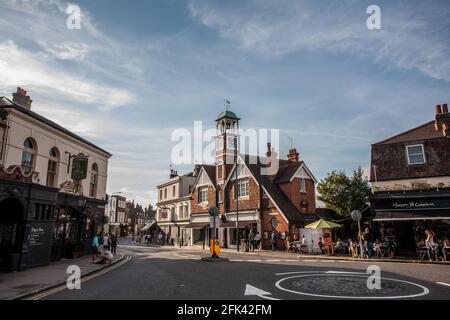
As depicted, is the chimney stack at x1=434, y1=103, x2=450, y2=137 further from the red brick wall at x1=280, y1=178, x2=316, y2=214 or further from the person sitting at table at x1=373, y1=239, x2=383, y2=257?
the red brick wall at x1=280, y1=178, x2=316, y2=214

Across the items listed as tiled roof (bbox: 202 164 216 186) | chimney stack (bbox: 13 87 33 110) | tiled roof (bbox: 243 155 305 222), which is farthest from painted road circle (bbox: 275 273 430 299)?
tiled roof (bbox: 202 164 216 186)

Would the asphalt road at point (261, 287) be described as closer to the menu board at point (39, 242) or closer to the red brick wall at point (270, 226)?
the menu board at point (39, 242)

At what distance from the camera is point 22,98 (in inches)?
780

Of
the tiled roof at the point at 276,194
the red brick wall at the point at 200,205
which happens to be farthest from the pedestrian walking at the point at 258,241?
the red brick wall at the point at 200,205

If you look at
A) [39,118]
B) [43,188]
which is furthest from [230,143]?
[43,188]

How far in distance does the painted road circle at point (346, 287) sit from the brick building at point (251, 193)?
679 inches

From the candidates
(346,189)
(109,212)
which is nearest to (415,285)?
(346,189)

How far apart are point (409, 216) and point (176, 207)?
3287cm

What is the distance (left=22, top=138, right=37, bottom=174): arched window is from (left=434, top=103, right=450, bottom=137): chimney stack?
27.6 metres

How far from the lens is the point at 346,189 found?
31.3 metres

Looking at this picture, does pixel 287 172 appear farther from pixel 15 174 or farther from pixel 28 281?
pixel 28 281

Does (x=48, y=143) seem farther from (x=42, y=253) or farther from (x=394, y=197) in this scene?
(x=394, y=197)

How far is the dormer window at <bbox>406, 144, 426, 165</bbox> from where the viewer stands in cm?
2309
